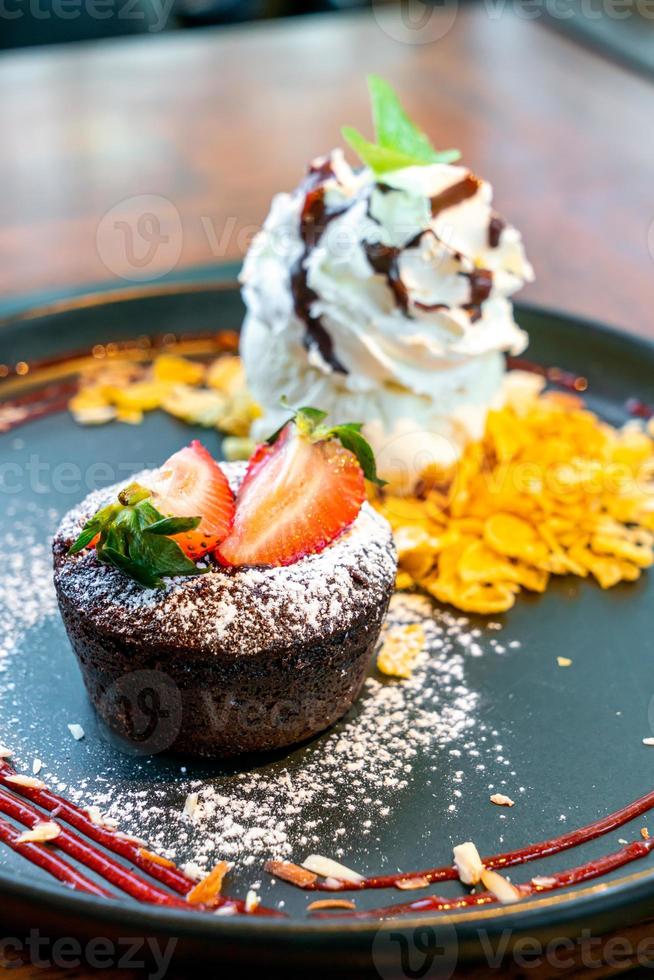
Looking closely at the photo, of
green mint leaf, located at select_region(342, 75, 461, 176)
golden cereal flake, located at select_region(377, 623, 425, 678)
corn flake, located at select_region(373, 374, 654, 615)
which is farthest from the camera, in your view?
green mint leaf, located at select_region(342, 75, 461, 176)

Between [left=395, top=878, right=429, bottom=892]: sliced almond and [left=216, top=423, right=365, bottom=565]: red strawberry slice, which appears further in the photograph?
[left=216, top=423, right=365, bottom=565]: red strawberry slice

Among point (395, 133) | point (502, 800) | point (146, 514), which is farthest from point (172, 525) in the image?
point (395, 133)

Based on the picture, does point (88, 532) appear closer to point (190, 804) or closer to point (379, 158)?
point (190, 804)

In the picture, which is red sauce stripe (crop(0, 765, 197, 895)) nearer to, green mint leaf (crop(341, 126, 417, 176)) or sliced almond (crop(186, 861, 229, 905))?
sliced almond (crop(186, 861, 229, 905))

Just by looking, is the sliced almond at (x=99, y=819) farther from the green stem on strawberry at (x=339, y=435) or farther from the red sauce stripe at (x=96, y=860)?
the green stem on strawberry at (x=339, y=435)

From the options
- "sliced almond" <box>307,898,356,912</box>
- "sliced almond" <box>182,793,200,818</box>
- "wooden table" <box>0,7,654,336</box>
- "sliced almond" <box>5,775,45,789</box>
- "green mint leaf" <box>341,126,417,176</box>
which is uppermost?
"green mint leaf" <box>341,126,417,176</box>

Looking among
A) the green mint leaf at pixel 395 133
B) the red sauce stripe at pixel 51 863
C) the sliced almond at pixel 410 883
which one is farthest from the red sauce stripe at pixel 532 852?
the green mint leaf at pixel 395 133

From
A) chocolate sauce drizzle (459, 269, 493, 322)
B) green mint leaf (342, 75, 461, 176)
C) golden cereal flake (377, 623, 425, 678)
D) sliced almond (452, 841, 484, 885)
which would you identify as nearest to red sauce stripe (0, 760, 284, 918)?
sliced almond (452, 841, 484, 885)
